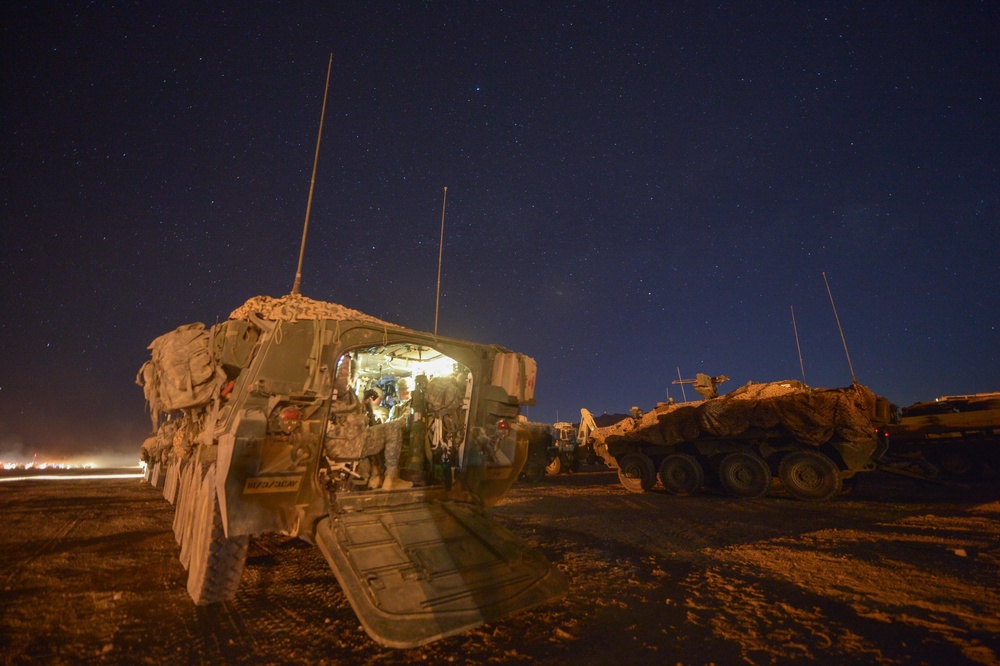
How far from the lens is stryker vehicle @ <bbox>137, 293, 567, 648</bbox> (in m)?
3.17

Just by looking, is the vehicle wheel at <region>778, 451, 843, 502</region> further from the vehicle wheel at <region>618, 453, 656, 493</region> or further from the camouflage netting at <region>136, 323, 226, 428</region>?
the camouflage netting at <region>136, 323, 226, 428</region>

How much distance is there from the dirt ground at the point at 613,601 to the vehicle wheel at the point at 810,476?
234cm

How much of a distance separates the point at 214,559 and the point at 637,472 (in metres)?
11.0

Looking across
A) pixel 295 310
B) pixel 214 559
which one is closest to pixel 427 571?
pixel 214 559

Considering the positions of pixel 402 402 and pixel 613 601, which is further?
pixel 402 402

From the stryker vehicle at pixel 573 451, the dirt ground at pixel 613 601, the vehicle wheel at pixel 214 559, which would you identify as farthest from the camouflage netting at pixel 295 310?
the stryker vehicle at pixel 573 451

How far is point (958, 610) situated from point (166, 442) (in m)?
10.2

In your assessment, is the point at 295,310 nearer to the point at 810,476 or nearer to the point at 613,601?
the point at 613,601

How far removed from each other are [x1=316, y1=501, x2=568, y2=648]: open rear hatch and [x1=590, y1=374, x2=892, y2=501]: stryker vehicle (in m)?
8.23

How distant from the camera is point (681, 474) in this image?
11016mm

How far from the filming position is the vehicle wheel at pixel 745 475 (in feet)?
31.6

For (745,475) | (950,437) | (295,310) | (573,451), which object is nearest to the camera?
(295,310)

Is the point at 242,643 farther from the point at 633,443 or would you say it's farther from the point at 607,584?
the point at 633,443

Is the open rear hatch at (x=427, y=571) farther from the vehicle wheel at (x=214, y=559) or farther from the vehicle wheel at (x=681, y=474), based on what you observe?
the vehicle wheel at (x=681, y=474)
